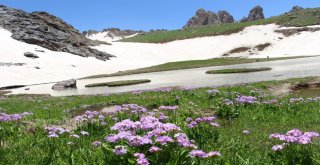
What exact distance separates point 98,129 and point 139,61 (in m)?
88.1

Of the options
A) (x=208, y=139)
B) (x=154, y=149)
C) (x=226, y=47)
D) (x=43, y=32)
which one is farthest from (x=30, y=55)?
(x=154, y=149)

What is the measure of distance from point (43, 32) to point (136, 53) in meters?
25.0

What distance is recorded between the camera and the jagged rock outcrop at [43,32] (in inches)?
3787

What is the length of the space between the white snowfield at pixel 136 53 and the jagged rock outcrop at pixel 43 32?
342 cm

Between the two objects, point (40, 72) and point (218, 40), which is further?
point (218, 40)

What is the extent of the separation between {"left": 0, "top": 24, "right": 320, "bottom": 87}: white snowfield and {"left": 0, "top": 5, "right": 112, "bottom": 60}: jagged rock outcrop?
3423 mm

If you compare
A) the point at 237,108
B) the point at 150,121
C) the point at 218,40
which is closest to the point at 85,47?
the point at 218,40

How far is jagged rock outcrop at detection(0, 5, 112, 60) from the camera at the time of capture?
96188 mm

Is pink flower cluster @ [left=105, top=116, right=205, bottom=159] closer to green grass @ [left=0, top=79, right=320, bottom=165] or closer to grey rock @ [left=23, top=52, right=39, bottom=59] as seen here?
green grass @ [left=0, top=79, right=320, bottom=165]

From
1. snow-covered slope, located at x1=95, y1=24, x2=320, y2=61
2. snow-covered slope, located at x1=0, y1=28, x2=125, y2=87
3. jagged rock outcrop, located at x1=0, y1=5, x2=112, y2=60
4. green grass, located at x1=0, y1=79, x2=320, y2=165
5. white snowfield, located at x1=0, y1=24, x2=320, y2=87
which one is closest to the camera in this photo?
green grass, located at x1=0, y1=79, x2=320, y2=165

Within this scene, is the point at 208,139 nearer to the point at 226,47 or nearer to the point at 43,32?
the point at 43,32

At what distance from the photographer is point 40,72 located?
73.1 meters

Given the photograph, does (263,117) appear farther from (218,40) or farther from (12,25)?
(218,40)

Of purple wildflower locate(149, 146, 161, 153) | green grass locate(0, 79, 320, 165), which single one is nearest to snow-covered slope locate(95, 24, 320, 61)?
green grass locate(0, 79, 320, 165)
